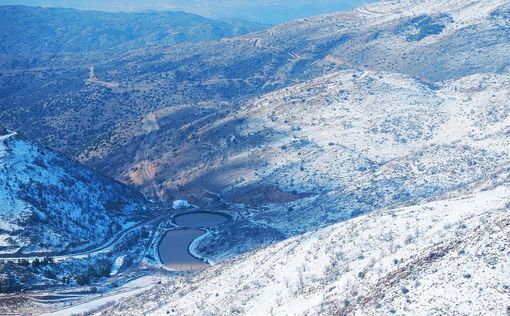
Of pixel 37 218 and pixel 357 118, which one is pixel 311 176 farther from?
pixel 37 218

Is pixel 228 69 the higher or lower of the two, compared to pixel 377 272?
higher

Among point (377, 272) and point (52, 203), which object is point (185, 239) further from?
point (377, 272)

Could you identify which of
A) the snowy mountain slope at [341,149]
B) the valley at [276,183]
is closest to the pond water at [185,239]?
the valley at [276,183]

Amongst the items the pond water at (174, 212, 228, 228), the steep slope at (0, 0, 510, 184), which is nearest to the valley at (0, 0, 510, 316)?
the pond water at (174, 212, 228, 228)

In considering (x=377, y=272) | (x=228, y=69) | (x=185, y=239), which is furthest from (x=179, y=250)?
(x=228, y=69)

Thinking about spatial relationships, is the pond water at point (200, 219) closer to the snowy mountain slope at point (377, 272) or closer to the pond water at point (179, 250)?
the pond water at point (179, 250)

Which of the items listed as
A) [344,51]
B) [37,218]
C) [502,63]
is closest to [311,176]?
[37,218]
